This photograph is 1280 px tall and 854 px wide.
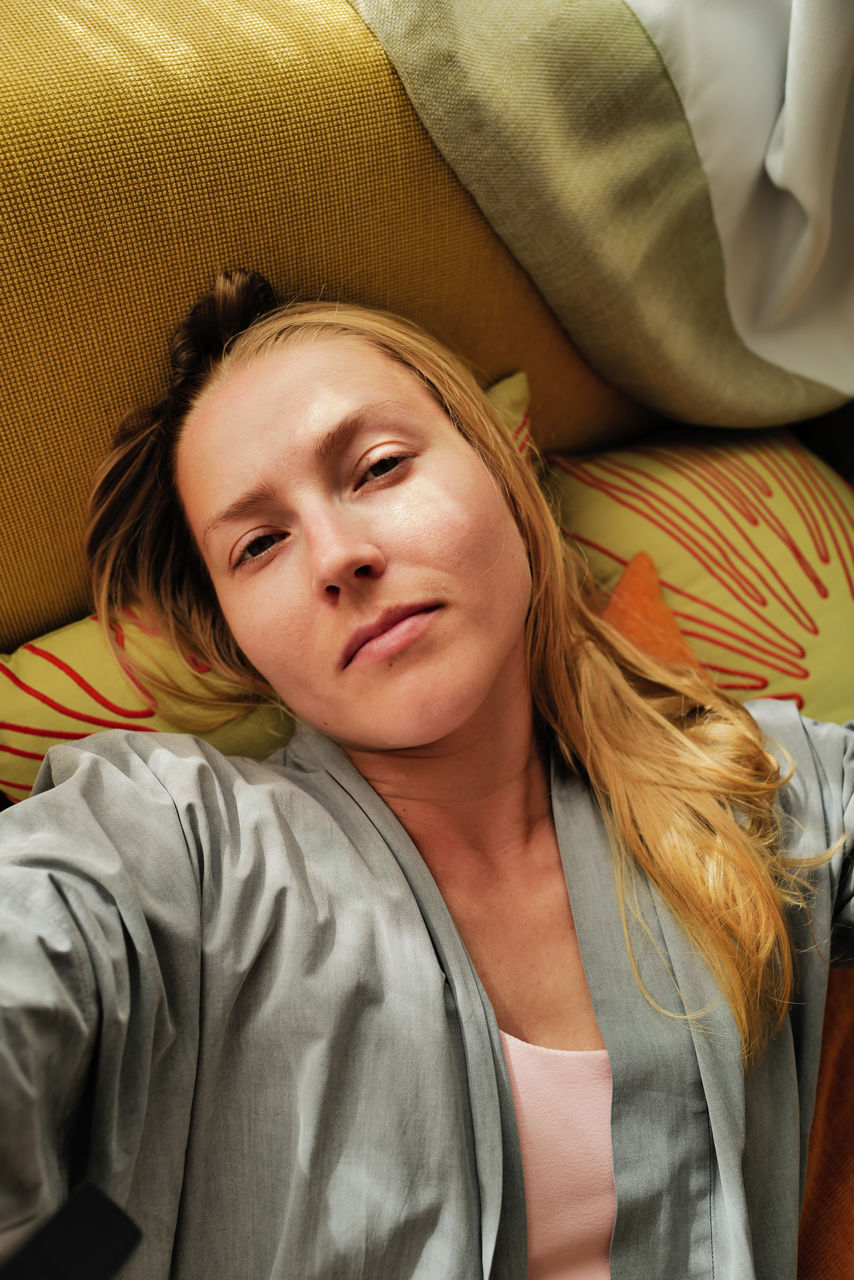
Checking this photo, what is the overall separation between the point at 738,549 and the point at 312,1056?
845 mm

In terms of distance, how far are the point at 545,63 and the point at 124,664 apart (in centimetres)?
82

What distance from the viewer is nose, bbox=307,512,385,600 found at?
2.87 ft

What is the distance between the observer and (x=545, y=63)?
3.61 ft

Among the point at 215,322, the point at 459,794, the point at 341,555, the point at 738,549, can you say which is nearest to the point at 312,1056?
the point at 459,794

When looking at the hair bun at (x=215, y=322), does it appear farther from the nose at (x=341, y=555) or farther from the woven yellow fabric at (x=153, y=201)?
the nose at (x=341, y=555)

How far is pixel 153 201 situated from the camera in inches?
38.8

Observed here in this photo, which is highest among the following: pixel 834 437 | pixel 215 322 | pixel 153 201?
pixel 153 201

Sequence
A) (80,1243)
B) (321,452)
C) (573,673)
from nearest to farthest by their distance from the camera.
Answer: (80,1243)
(321,452)
(573,673)

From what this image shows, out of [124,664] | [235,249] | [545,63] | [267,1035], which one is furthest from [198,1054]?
[545,63]

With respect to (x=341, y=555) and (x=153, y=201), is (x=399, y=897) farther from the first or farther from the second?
(x=153, y=201)

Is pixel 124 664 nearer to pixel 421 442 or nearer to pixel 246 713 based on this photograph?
pixel 246 713

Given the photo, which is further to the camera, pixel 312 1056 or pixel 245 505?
pixel 245 505

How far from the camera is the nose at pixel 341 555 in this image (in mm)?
876

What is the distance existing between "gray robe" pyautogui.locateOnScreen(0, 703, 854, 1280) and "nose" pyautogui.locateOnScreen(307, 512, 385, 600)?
21 centimetres
